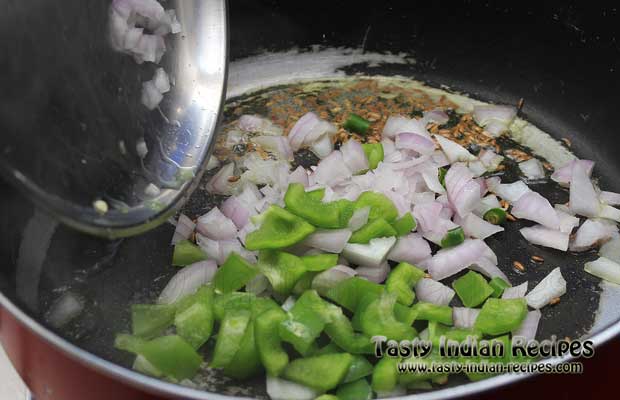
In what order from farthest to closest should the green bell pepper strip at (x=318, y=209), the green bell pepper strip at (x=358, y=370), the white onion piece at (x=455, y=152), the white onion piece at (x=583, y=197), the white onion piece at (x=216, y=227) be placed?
the white onion piece at (x=455, y=152), the white onion piece at (x=583, y=197), the white onion piece at (x=216, y=227), the green bell pepper strip at (x=318, y=209), the green bell pepper strip at (x=358, y=370)

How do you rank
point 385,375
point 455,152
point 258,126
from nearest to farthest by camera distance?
point 385,375 → point 455,152 → point 258,126

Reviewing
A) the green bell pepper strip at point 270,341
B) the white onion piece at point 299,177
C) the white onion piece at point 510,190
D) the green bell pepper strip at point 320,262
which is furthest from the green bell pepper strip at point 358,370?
the white onion piece at point 510,190

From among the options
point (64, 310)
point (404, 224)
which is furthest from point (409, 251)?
point (64, 310)

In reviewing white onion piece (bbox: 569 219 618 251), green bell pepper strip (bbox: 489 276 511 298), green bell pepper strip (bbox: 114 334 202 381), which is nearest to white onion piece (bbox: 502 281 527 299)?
green bell pepper strip (bbox: 489 276 511 298)

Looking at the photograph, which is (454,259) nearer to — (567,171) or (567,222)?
(567,222)

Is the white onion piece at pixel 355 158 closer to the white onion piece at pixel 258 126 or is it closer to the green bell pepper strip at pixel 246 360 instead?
the white onion piece at pixel 258 126

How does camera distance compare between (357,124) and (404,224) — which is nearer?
(404,224)
